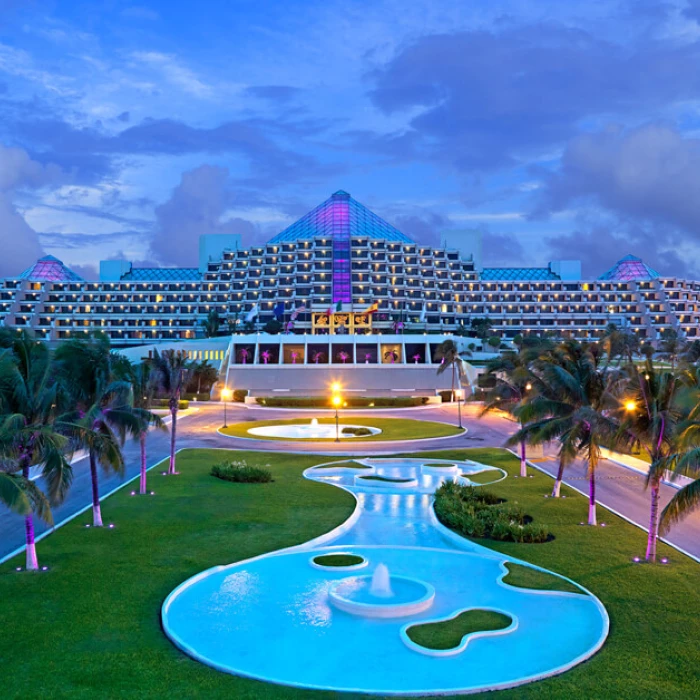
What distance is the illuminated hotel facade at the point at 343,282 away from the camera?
13175 centimetres

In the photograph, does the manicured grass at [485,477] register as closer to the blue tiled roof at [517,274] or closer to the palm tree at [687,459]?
the palm tree at [687,459]

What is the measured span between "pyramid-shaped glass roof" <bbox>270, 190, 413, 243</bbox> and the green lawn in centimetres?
11030

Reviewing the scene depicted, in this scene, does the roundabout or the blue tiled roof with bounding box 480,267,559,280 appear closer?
the roundabout

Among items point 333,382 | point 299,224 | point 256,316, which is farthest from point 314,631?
point 299,224

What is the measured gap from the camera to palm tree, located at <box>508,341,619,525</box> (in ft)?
73.2

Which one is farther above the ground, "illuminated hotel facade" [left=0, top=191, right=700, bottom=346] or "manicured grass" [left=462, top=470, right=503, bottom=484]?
"illuminated hotel facade" [left=0, top=191, right=700, bottom=346]

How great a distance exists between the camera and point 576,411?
22.4m

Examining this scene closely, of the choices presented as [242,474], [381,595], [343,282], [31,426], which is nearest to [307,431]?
[242,474]

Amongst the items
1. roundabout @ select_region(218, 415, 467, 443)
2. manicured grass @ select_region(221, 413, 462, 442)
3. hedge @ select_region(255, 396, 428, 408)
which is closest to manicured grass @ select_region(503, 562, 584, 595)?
manicured grass @ select_region(221, 413, 462, 442)

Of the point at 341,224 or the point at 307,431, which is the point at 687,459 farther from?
the point at 341,224

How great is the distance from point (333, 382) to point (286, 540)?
213 feet

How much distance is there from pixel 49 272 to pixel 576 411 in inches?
5779

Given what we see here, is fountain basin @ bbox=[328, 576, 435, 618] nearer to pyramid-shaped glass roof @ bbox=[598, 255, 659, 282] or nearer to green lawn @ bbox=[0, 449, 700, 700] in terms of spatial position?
green lawn @ bbox=[0, 449, 700, 700]

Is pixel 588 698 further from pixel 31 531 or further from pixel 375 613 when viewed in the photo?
pixel 31 531
